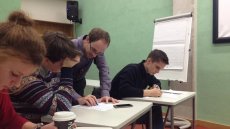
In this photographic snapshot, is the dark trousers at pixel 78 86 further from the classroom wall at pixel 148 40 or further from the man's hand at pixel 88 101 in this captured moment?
the classroom wall at pixel 148 40

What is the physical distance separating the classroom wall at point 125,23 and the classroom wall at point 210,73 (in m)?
0.65

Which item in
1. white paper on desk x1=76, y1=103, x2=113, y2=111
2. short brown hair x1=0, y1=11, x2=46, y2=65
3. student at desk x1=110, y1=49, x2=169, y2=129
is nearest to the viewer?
short brown hair x1=0, y1=11, x2=46, y2=65

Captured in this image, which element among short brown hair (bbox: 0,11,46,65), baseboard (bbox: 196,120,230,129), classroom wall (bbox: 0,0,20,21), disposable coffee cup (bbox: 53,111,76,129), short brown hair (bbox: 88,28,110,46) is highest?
classroom wall (bbox: 0,0,20,21)

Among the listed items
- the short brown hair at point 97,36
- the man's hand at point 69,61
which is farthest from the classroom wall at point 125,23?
the man's hand at point 69,61

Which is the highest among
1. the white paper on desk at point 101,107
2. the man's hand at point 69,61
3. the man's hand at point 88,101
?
the man's hand at point 69,61

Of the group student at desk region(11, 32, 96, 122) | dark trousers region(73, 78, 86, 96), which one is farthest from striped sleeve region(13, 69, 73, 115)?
dark trousers region(73, 78, 86, 96)

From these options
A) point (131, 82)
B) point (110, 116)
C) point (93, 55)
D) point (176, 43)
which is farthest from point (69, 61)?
point (176, 43)

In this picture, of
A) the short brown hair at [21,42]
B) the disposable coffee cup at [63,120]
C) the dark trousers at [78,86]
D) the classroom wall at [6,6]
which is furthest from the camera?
the dark trousers at [78,86]

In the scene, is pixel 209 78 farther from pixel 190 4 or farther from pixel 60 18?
pixel 60 18

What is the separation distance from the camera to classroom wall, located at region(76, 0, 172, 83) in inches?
183

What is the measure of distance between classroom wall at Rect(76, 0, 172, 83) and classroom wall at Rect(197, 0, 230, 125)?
2.14ft

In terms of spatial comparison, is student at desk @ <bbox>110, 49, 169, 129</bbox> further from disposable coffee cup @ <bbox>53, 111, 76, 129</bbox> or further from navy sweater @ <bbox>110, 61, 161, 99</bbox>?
disposable coffee cup @ <bbox>53, 111, 76, 129</bbox>

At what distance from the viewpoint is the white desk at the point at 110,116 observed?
1454mm

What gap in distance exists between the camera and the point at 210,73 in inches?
153
